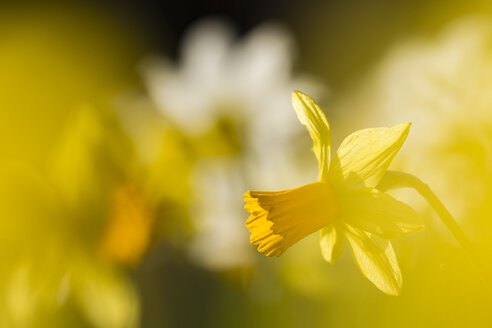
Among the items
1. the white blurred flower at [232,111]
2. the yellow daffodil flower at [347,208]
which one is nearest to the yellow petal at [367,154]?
the yellow daffodil flower at [347,208]

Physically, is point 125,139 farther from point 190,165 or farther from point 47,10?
point 47,10

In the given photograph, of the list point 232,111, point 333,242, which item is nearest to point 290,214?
point 333,242

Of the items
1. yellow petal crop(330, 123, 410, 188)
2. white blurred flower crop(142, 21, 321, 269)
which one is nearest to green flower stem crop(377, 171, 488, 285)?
yellow petal crop(330, 123, 410, 188)

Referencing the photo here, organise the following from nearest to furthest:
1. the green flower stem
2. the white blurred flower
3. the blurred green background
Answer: the green flower stem → the blurred green background → the white blurred flower

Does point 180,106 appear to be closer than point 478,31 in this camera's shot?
No

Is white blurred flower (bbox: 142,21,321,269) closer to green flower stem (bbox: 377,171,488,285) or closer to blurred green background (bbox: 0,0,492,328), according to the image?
blurred green background (bbox: 0,0,492,328)

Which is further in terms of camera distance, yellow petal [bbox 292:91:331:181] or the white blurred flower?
the white blurred flower

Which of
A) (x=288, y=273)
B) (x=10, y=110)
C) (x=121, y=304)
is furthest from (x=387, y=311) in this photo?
(x=10, y=110)
